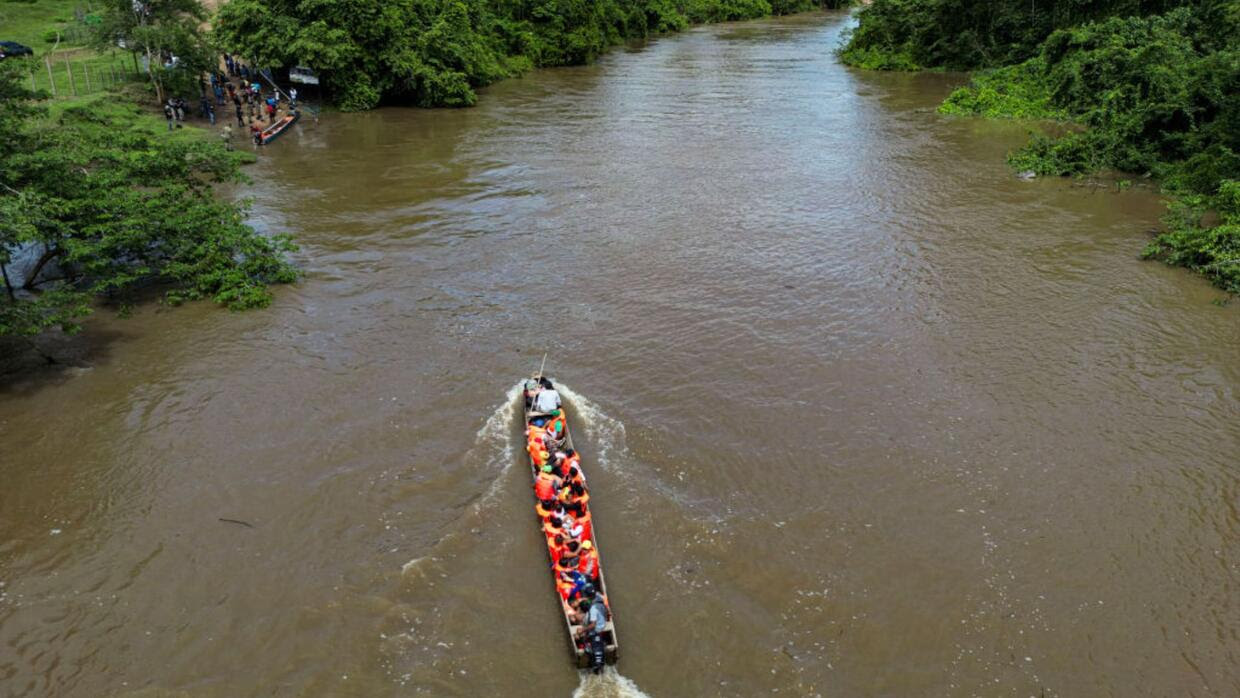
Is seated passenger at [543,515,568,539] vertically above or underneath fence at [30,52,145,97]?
underneath

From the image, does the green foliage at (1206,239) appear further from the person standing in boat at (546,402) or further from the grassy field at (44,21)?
the grassy field at (44,21)

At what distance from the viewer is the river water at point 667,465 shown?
905 centimetres

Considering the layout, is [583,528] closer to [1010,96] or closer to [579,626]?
[579,626]

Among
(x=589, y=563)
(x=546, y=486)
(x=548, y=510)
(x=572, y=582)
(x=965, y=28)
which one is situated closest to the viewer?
(x=572, y=582)

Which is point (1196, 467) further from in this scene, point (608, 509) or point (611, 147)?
point (611, 147)

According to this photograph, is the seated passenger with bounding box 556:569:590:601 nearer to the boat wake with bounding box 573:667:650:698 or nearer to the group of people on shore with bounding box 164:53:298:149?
the boat wake with bounding box 573:667:650:698

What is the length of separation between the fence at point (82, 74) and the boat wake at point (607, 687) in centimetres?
2667

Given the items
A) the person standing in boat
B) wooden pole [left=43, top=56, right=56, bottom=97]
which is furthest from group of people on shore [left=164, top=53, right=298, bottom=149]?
the person standing in boat

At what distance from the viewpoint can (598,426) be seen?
42.5ft

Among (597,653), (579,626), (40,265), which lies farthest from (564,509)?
(40,265)

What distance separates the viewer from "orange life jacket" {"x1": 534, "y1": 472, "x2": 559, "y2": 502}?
35.5 ft

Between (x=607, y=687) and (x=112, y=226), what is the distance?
Answer: 13232 millimetres

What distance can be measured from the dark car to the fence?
747 millimetres

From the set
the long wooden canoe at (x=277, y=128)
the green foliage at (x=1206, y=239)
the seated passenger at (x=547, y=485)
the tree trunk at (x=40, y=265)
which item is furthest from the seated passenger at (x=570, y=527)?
the long wooden canoe at (x=277, y=128)
